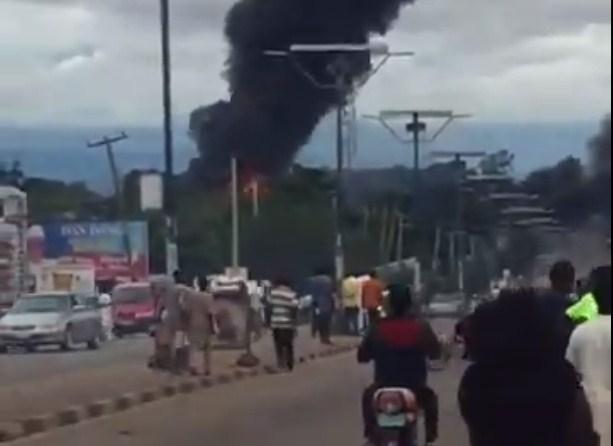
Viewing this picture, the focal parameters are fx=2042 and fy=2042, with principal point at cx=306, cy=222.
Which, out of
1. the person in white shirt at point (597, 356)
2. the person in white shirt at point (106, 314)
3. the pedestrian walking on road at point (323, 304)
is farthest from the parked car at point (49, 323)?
the person in white shirt at point (597, 356)

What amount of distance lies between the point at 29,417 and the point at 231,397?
535cm

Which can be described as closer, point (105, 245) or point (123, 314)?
point (123, 314)

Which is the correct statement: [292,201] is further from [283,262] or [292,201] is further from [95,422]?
[95,422]

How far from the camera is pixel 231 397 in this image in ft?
82.3

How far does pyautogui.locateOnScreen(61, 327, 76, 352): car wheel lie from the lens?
4156cm

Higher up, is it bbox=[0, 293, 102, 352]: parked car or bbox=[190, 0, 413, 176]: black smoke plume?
bbox=[190, 0, 413, 176]: black smoke plume

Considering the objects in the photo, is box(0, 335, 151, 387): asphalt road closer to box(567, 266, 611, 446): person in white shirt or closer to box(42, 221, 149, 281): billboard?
box(567, 266, 611, 446): person in white shirt

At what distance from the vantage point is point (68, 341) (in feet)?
137

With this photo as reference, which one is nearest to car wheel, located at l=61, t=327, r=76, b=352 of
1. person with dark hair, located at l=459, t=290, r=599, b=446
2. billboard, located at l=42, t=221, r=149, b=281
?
billboard, located at l=42, t=221, r=149, b=281

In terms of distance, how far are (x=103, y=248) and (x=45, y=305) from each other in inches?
1123

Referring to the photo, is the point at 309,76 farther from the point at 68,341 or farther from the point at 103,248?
the point at 103,248

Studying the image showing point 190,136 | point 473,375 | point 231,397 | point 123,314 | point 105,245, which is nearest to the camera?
point 473,375

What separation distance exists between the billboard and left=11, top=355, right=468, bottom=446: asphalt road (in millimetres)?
40427

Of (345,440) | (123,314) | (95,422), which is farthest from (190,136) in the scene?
(345,440)
